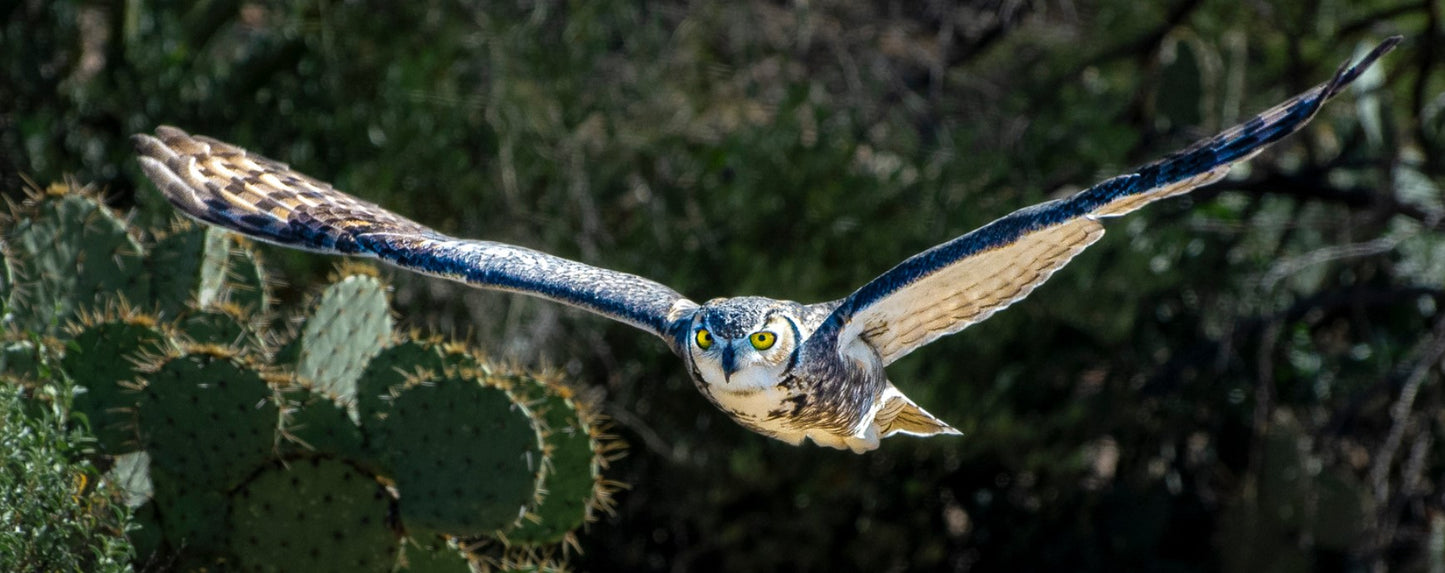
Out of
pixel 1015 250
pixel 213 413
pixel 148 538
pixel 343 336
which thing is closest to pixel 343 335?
pixel 343 336

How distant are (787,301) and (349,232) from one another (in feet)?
4.36

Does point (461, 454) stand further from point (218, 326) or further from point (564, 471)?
point (218, 326)

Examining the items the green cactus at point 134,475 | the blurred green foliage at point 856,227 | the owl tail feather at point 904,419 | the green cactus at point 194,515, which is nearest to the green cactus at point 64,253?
the green cactus at point 134,475

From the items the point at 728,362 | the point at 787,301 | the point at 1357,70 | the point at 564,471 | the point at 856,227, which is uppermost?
the point at 1357,70

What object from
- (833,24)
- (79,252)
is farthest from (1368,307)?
(79,252)

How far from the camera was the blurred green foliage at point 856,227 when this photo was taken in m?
8.62

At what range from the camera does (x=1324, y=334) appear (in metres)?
9.20

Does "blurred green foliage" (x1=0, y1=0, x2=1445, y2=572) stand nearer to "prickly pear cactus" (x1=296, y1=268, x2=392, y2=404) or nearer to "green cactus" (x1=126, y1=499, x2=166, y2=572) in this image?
"prickly pear cactus" (x1=296, y1=268, x2=392, y2=404)

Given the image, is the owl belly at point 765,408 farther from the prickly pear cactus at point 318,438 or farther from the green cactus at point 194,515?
the green cactus at point 194,515

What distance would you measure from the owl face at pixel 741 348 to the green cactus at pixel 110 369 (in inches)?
69.8

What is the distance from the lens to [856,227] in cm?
911

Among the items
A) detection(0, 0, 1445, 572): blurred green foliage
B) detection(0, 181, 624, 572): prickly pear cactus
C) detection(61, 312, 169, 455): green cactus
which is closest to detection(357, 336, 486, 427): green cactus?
detection(0, 181, 624, 572): prickly pear cactus

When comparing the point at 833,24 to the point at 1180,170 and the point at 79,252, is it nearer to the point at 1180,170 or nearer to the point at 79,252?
the point at 79,252

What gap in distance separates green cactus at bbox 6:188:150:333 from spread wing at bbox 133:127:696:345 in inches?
17.6
